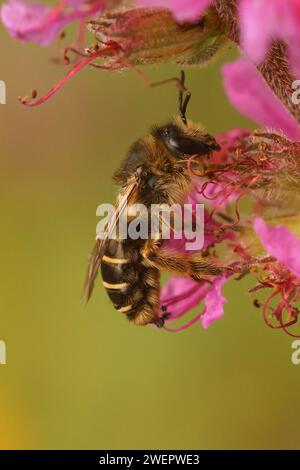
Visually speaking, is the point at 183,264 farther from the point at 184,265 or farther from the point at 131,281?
the point at 131,281

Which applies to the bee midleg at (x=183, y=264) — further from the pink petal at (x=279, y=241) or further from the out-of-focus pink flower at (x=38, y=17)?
the out-of-focus pink flower at (x=38, y=17)

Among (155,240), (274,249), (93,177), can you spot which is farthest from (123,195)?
(93,177)

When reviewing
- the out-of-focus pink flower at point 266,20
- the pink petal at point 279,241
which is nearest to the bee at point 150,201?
the pink petal at point 279,241

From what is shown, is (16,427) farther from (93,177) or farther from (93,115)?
(93,115)

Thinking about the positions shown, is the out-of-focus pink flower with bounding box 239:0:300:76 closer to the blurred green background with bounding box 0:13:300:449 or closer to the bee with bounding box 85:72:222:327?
the bee with bounding box 85:72:222:327

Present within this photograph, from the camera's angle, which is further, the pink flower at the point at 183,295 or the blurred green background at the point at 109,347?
the blurred green background at the point at 109,347
